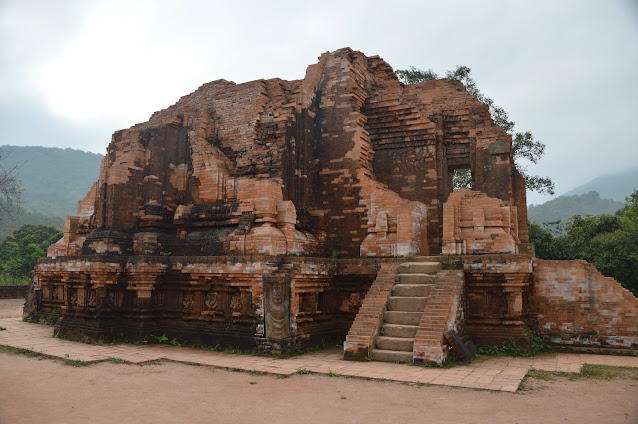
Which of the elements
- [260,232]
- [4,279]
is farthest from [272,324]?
[4,279]

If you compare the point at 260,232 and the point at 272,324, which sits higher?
the point at 260,232

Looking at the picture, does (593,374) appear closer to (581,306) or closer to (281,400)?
(581,306)

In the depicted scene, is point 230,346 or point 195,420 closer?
point 195,420

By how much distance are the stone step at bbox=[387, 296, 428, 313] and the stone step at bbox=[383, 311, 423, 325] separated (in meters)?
0.14

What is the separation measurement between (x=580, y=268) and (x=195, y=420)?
286 inches

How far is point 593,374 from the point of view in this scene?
664 cm

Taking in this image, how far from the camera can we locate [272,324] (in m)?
8.23

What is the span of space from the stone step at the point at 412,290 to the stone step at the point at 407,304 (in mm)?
161

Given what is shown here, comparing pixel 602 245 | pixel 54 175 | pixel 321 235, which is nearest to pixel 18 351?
pixel 321 235

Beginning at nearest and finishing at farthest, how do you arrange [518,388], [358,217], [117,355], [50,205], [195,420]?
[195,420] < [518,388] < [117,355] < [358,217] < [50,205]

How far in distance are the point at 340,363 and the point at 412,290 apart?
1924 millimetres

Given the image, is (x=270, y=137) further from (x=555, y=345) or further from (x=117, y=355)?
(x=555, y=345)

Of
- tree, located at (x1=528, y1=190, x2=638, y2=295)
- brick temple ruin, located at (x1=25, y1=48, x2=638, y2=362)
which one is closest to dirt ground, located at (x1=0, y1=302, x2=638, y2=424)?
brick temple ruin, located at (x1=25, y1=48, x2=638, y2=362)

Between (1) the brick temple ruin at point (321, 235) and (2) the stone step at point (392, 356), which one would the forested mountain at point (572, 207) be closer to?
(1) the brick temple ruin at point (321, 235)
